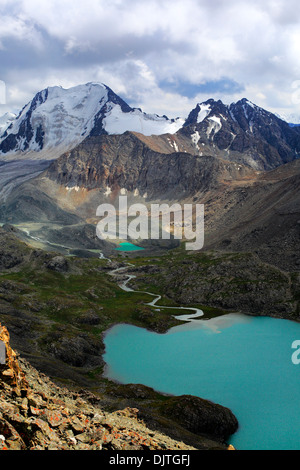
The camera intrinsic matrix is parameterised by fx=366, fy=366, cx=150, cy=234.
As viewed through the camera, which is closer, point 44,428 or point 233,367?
point 44,428

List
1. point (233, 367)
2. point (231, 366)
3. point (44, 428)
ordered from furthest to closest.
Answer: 1. point (231, 366)
2. point (233, 367)
3. point (44, 428)

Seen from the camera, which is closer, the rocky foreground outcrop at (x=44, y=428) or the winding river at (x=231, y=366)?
the rocky foreground outcrop at (x=44, y=428)

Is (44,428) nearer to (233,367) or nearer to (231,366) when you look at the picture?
(233,367)

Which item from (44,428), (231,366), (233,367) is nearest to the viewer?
(44,428)

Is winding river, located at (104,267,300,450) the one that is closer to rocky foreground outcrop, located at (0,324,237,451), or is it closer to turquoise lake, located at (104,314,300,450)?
turquoise lake, located at (104,314,300,450)

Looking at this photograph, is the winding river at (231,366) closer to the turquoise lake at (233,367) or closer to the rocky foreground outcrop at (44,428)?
the turquoise lake at (233,367)

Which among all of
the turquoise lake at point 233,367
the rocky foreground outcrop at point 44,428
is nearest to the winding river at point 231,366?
the turquoise lake at point 233,367

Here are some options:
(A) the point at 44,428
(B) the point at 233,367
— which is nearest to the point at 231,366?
(B) the point at 233,367

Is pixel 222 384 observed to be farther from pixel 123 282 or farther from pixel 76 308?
pixel 123 282

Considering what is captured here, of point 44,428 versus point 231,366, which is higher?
point 44,428
